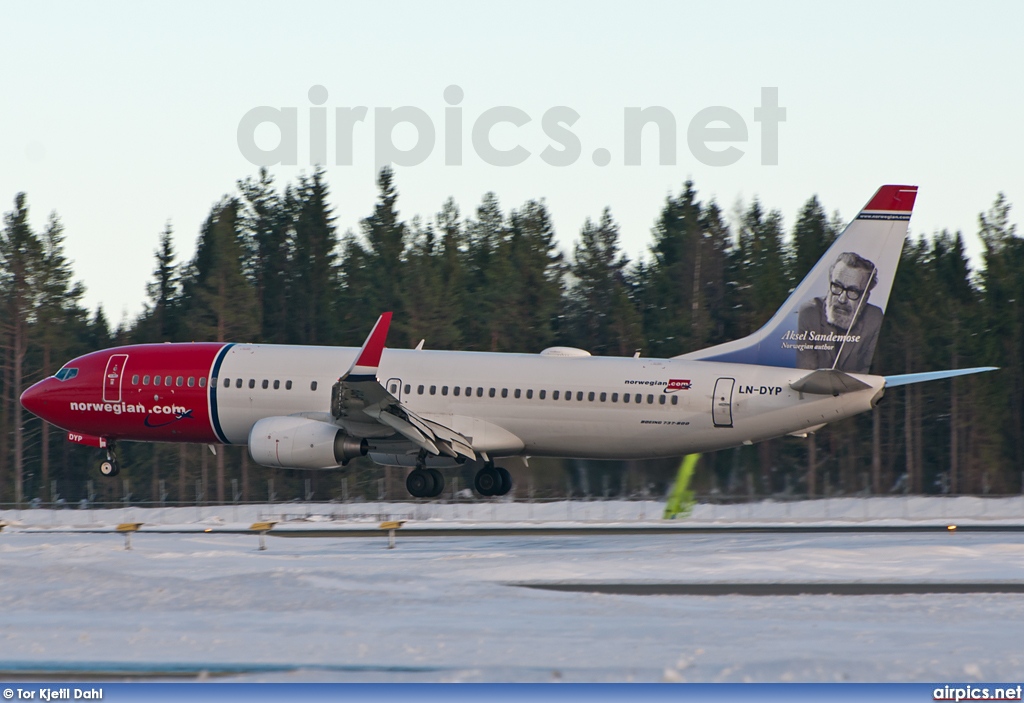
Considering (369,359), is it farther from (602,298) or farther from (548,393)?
(602,298)

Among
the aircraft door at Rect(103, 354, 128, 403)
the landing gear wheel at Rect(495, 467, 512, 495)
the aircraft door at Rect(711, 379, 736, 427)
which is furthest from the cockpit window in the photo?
the aircraft door at Rect(711, 379, 736, 427)

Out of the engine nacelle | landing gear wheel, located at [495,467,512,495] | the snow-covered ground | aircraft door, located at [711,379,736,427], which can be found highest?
aircraft door, located at [711,379,736,427]

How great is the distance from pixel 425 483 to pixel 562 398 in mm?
4273

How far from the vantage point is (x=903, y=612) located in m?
Answer: 17.3

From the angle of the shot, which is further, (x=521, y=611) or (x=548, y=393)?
(x=548, y=393)

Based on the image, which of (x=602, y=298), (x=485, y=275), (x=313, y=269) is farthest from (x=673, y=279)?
(x=313, y=269)

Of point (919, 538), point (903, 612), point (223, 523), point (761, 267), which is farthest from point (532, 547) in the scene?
point (761, 267)

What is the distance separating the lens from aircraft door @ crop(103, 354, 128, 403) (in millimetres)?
35094

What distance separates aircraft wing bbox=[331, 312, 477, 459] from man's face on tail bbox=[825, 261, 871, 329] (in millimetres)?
9679

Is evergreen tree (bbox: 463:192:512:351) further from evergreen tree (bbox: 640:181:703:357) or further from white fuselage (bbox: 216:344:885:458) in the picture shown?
white fuselage (bbox: 216:344:885:458)

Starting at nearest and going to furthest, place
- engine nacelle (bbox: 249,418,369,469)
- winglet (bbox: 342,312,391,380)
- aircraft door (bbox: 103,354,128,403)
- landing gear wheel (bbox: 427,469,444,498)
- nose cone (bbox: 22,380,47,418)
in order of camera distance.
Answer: winglet (bbox: 342,312,391,380), engine nacelle (bbox: 249,418,369,469), landing gear wheel (bbox: 427,469,444,498), aircraft door (bbox: 103,354,128,403), nose cone (bbox: 22,380,47,418)

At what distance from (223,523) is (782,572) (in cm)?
2008

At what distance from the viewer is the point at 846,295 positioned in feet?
106

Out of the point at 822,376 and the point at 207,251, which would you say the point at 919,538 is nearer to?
the point at 822,376
